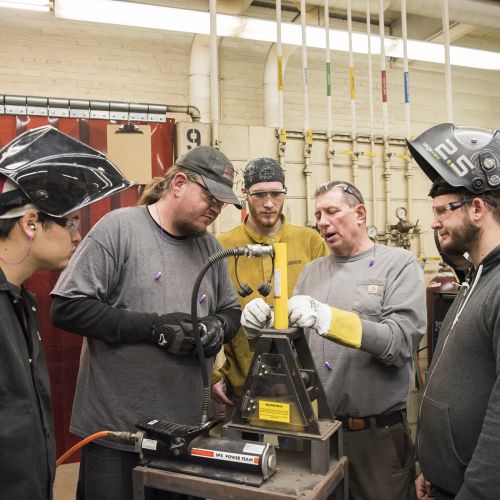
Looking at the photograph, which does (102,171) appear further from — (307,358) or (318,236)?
(318,236)

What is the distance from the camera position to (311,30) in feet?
13.1

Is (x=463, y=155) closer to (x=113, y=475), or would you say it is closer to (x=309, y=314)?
(x=309, y=314)

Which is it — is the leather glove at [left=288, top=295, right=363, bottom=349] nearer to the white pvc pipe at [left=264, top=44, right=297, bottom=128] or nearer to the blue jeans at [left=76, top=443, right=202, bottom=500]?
the blue jeans at [left=76, top=443, right=202, bottom=500]

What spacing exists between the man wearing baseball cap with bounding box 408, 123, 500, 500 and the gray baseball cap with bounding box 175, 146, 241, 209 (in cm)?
63

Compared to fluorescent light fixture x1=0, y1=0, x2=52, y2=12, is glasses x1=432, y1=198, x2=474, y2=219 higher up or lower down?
lower down

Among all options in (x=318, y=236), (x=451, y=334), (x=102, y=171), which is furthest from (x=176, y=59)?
(x=451, y=334)

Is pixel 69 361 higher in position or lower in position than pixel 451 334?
lower

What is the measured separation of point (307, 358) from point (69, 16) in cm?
327

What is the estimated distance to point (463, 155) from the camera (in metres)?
1.29

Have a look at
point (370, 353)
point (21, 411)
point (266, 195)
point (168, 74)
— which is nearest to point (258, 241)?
point (266, 195)

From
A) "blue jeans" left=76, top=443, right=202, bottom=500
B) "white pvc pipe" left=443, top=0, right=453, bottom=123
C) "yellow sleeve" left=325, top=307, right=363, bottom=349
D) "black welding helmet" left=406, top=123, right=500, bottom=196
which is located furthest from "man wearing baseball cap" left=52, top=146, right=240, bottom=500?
"white pvc pipe" left=443, top=0, right=453, bottom=123

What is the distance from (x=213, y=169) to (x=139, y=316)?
564 millimetres

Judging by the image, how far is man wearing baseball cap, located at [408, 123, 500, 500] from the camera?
1173mm

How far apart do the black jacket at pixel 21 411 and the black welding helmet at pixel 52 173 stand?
0.20 metres
